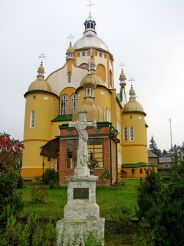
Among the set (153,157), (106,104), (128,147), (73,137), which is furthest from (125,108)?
(153,157)

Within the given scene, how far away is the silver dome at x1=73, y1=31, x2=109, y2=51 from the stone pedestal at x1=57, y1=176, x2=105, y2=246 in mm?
31005

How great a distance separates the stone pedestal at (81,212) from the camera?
8.09 metres

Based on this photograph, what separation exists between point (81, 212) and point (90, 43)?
32014 mm

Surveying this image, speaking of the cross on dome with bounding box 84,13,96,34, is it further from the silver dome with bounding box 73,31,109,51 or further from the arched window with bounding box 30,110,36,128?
the arched window with bounding box 30,110,36,128

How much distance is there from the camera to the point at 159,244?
543 centimetres

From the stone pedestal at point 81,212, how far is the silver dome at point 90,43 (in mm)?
31005

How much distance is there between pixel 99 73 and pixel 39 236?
32.5m

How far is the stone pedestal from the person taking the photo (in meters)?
8.09

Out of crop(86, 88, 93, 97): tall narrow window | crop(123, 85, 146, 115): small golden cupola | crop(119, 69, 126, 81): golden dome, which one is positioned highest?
crop(119, 69, 126, 81): golden dome

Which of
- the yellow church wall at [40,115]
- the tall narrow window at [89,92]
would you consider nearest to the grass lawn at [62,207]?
the tall narrow window at [89,92]

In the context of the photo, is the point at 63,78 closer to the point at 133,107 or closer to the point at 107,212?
the point at 133,107

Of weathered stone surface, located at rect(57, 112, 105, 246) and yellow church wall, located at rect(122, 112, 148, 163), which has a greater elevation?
yellow church wall, located at rect(122, 112, 148, 163)

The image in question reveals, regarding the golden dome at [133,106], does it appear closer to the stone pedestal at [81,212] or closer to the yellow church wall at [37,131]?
the yellow church wall at [37,131]

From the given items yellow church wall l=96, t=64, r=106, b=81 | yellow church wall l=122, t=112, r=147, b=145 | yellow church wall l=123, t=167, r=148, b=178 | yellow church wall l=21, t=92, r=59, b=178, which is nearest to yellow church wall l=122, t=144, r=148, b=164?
yellow church wall l=122, t=112, r=147, b=145
